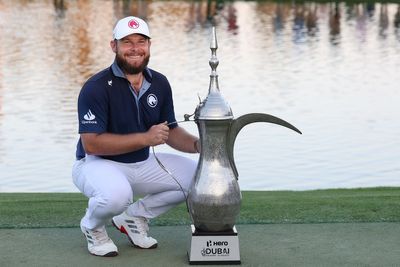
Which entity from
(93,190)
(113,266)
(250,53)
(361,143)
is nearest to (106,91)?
(93,190)

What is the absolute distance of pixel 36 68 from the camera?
28.1 meters

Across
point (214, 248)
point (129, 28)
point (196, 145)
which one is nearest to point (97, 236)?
point (214, 248)

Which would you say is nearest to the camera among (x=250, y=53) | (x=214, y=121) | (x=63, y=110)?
(x=214, y=121)

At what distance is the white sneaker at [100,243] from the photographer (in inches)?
240

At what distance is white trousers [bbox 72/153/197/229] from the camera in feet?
19.7

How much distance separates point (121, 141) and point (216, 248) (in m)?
0.75

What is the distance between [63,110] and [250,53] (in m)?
12.7

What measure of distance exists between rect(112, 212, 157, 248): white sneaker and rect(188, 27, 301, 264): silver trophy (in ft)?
1.34

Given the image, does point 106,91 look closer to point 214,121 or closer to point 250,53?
point 214,121

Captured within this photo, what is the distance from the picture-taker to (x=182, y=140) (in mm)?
6426

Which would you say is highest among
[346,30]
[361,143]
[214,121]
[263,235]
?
[214,121]

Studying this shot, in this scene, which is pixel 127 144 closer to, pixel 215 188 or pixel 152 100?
pixel 152 100

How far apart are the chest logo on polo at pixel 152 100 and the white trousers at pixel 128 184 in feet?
1.08

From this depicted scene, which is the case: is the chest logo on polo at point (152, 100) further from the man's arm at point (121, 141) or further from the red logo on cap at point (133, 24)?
the red logo on cap at point (133, 24)
